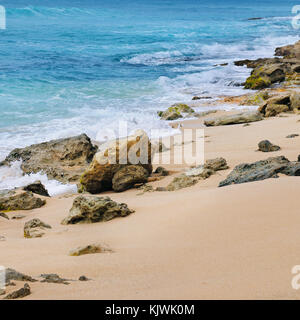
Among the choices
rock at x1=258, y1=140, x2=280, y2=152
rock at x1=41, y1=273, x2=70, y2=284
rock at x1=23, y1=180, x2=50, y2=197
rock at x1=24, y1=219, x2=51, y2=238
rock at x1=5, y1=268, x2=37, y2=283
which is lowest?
rock at x1=23, y1=180, x2=50, y2=197

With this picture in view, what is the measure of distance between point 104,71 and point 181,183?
19001mm

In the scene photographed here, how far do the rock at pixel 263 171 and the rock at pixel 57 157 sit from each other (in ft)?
12.7

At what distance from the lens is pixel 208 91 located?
18750 mm

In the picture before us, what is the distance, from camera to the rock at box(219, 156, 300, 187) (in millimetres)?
5156

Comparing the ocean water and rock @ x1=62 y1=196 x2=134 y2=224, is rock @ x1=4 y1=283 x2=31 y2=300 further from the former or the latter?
the ocean water

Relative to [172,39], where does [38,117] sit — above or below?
below

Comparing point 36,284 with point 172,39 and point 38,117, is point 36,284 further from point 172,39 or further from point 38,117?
point 172,39

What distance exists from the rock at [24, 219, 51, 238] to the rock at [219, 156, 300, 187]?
2.32 m

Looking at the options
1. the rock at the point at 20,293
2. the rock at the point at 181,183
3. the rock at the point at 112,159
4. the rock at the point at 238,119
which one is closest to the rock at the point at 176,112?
the rock at the point at 238,119

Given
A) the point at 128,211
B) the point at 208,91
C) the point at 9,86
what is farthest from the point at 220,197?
the point at 9,86

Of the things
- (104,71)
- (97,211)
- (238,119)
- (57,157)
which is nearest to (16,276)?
(97,211)

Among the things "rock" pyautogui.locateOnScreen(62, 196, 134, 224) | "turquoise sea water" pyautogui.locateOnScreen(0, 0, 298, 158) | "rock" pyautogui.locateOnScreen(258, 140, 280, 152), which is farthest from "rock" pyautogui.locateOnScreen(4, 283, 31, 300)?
"turquoise sea water" pyautogui.locateOnScreen(0, 0, 298, 158)
